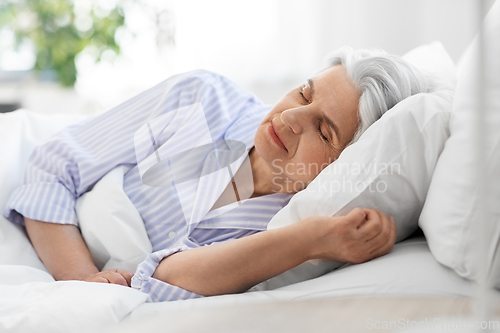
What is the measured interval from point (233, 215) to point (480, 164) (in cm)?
66

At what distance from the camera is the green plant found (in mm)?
2664

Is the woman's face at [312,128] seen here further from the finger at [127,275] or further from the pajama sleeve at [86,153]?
the finger at [127,275]

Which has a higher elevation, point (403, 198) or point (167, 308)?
point (403, 198)

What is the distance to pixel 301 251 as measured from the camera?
0.73 meters

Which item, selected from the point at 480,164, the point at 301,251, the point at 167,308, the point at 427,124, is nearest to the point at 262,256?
the point at 301,251

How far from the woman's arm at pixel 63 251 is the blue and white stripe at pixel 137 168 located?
0.08 ft

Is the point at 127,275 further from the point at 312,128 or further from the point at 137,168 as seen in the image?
the point at 312,128

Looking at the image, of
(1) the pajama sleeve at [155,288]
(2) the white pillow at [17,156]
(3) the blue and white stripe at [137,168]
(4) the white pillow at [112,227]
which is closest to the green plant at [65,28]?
(2) the white pillow at [17,156]

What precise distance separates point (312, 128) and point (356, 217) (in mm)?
269

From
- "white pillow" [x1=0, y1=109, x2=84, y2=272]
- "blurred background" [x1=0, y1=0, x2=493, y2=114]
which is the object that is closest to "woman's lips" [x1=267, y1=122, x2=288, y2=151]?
"white pillow" [x1=0, y1=109, x2=84, y2=272]

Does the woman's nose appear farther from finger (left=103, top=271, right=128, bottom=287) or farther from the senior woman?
finger (left=103, top=271, right=128, bottom=287)

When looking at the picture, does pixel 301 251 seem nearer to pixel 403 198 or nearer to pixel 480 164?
pixel 403 198

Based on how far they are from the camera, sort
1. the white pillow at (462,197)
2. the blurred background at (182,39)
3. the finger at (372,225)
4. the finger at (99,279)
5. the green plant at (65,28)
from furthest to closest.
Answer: the green plant at (65,28) < the blurred background at (182,39) < the finger at (99,279) < the finger at (372,225) < the white pillow at (462,197)

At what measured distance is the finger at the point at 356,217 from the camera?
700mm
